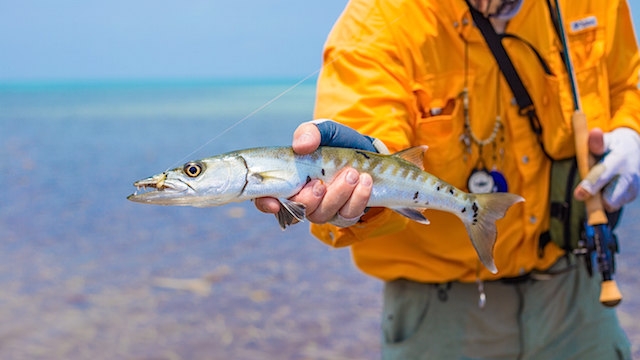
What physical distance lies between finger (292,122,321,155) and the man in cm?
76

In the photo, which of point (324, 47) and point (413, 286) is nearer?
point (324, 47)

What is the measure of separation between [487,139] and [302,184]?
1460 millimetres

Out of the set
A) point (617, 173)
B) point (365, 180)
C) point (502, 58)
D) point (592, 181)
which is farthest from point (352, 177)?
point (617, 173)

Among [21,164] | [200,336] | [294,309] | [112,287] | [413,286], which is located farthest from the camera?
[21,164]

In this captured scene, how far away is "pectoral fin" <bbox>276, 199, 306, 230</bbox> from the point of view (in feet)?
7.68

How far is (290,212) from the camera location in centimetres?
236

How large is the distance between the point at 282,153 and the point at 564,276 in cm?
213

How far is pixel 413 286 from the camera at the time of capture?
3.82 m

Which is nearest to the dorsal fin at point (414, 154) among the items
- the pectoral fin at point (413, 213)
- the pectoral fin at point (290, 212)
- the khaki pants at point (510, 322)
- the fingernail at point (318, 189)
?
the pectoral fin at point (413, 213)

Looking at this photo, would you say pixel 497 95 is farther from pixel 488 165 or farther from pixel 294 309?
pixel 294 309

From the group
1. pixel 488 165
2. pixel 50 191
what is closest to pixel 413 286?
pixel 488 165

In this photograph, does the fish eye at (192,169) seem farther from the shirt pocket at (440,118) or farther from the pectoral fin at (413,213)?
the shirt pocket at (440,118)

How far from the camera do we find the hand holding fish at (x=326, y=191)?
7.72 ft

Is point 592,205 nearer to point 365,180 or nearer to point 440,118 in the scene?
point 440,118
